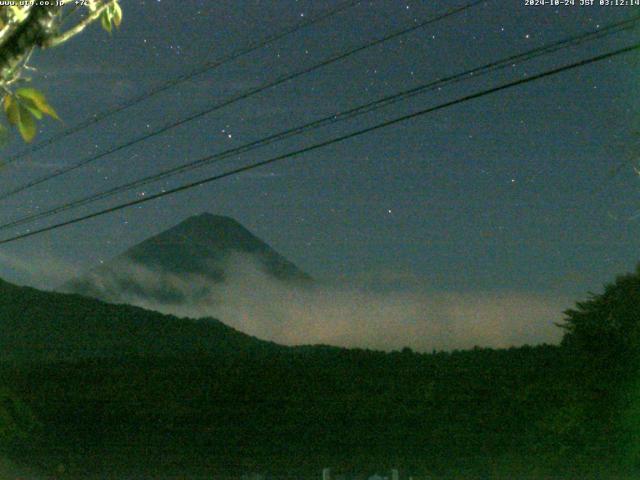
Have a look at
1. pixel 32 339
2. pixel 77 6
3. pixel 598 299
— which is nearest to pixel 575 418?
pixel 598 299

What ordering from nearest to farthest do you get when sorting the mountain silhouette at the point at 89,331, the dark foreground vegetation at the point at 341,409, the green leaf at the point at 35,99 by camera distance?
1. the green leaf at the point at 35,99
2. the dark foreground vegetation at the point at 341,409
3. the mountain silhouette at the point at 89,331

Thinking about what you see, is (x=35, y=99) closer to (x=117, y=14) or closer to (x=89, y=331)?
(x=117, y=14)

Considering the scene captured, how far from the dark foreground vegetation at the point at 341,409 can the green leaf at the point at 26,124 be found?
1088 cm

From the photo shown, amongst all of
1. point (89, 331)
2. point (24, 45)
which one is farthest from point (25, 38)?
point (89, 331)

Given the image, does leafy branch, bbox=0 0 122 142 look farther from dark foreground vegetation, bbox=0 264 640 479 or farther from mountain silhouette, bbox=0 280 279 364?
mountain silhouette, bbox=0 280 279 364

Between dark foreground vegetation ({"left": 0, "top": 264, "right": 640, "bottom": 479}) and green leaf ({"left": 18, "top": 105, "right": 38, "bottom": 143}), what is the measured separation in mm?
10878

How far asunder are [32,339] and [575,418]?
16.2m

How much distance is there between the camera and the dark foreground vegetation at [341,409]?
1223cm

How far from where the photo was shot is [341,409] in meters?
14.7

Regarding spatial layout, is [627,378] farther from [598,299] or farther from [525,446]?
[525,446]

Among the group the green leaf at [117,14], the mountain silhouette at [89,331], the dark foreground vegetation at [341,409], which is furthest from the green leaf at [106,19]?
the mountain silhouette at [89,331]

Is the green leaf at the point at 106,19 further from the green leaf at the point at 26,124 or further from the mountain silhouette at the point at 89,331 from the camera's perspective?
the mountain silhouette at the point at 89,331

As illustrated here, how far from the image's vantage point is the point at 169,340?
21406mm

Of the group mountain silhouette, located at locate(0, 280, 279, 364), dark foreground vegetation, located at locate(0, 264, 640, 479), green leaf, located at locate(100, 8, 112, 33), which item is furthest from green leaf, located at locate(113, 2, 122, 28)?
mountain silhouette, located at locate(0, 280, 279, 364)
